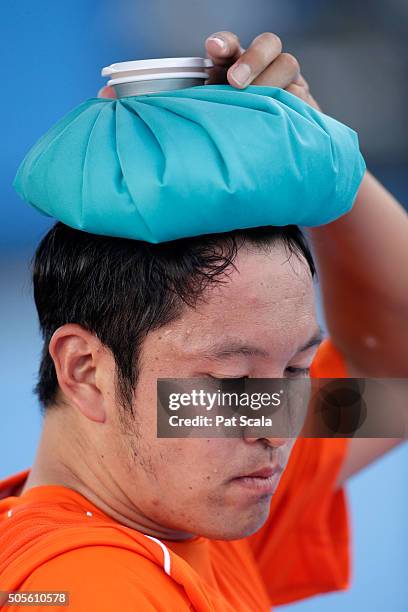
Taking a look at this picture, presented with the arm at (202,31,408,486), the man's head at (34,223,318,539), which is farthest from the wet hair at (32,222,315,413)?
the arm at (202,31,408,486)

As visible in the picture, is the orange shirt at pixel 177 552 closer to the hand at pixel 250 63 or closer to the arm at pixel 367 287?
the arm at pixel 367 287

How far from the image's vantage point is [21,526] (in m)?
0.59

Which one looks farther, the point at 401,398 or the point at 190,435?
the point at 401,398

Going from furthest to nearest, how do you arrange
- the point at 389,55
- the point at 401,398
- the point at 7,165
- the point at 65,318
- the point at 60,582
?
the point at 389,55, the point at 7,165, the point at 401,398, the point at 65,318, the point at 60,582

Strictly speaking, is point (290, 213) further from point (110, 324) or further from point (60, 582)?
point (60, 582)

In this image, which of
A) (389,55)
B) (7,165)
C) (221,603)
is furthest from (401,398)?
(389,55)

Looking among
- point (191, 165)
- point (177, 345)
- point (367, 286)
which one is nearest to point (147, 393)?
point (177, 345)

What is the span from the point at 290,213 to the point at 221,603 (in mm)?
274

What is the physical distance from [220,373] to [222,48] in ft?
0.79

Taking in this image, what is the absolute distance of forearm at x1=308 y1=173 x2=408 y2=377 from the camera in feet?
2.67

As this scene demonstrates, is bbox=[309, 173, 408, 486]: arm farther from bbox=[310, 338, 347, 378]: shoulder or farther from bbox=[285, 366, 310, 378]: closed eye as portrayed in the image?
bbox=[285, 366, 310, 378]: closed eye

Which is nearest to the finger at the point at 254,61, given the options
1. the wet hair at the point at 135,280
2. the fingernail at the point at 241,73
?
the fingernail at the point at 241,73

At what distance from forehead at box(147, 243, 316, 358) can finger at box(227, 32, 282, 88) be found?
0.40ft

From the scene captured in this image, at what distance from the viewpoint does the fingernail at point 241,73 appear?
2.00 feet
